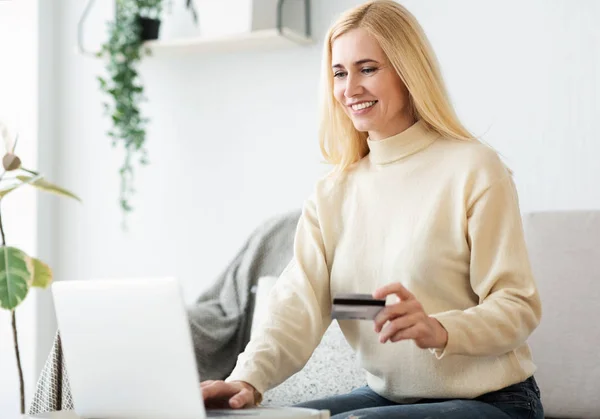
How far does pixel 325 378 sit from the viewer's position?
1.95 metres

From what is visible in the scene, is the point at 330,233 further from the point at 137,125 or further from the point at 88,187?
the point at 88,187

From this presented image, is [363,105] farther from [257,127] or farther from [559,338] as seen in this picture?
[257,127]

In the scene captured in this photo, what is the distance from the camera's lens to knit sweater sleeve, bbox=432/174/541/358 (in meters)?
1.31

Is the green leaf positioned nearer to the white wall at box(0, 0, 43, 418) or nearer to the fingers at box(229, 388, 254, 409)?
the fingers at box(229, 388, 254, 409)

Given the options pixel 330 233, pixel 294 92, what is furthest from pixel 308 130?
pixel 330 233

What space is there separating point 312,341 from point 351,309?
0.37 m

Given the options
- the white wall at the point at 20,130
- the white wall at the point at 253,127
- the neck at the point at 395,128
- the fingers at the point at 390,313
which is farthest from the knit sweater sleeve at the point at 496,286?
the white wall at the point at 20,130

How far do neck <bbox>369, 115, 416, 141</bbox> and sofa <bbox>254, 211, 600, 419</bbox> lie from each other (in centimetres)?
58

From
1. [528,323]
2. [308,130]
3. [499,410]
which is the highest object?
[308,130]

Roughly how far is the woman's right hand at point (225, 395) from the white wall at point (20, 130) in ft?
5.75

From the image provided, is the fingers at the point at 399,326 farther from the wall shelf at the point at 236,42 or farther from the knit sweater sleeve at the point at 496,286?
the wall shelf at the point at 236,42

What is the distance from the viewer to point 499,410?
4.45 ft

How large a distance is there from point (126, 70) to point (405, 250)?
1.55 m

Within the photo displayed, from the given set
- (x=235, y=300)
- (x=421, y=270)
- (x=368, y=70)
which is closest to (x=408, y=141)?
(x=368, y=70)
